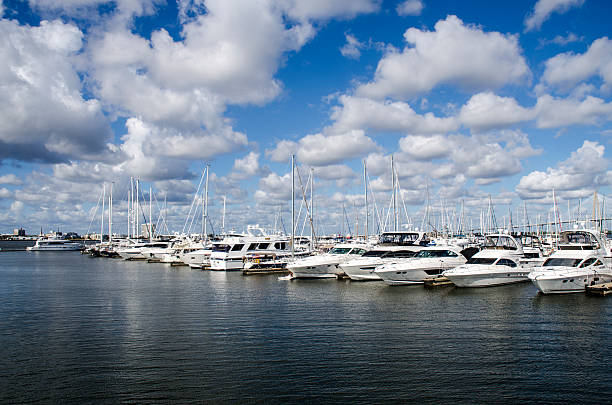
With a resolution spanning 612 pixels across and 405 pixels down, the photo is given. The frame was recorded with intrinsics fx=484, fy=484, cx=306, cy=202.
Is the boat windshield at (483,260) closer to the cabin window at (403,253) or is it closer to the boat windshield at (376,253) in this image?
the cabin window at (403,253)

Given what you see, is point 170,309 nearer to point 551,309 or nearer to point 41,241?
point 551,309

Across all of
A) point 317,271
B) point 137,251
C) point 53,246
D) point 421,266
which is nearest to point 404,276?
point 421,266

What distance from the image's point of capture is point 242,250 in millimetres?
58562

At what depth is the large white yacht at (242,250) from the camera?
57844 mm

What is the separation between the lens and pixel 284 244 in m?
61.0

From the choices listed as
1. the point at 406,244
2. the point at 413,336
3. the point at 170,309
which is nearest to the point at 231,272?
the point at 406,244

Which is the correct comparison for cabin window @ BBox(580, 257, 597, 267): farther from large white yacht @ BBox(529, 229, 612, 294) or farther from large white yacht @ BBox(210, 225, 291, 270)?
large white yacht @ BBox(210, 225, 291, 270)

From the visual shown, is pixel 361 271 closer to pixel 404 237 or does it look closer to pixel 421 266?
pixel 421 266

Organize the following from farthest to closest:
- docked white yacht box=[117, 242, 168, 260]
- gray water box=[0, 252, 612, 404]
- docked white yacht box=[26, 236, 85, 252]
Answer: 1. docked white yacht box=[26, 236, 85, 252]
2. docked white yacht box=[117, 242, 168, 260]
3. gray water box=[0, 252, 612, 404]

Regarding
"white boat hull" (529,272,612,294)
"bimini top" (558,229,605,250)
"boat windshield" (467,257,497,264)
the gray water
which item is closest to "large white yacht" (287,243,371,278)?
the gray water

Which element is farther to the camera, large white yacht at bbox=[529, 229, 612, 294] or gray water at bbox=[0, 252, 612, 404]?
large white yacht at bbox=[529, 229, 612, 294]

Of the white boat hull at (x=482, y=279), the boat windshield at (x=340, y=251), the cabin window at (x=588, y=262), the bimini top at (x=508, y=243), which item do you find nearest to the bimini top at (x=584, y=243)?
the cabin window at (x=588, y=262)

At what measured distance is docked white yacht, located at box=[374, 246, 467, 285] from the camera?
38.2 m

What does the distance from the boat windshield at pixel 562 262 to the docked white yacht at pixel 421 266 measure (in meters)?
8.29
